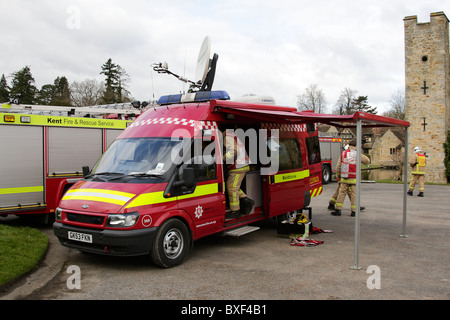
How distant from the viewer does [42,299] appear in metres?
4.59

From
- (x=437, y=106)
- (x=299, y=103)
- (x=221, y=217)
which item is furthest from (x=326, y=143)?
(x=299, y=103)

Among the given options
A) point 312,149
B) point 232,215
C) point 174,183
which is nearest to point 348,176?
point 312,149

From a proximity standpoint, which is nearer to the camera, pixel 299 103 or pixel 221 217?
pixel 221 217

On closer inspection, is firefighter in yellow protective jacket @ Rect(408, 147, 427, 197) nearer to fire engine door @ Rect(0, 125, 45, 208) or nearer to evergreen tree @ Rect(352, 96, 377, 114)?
fire engine door @ Rect(0, 125, 45, 208)

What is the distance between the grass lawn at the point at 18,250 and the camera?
17.3 ft

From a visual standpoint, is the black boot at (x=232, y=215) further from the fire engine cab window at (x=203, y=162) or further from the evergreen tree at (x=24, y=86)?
the evergreen tree at (x=24, y=86)

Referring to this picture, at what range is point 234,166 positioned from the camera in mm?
6988

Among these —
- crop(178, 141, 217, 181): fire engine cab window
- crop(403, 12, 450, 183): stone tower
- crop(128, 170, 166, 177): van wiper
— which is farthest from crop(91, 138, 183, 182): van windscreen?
crop(403, 12, 450, 183): stone tower

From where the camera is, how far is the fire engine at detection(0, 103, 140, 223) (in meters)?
8.07

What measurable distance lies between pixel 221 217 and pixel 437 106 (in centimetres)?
2660

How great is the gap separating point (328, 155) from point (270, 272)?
17.4 metres

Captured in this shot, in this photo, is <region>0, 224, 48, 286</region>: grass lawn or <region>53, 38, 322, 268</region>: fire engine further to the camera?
<region>53, 38, 322, 268</region>: fire engine

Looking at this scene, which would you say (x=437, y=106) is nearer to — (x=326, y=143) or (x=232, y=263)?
(x=326, y=143)

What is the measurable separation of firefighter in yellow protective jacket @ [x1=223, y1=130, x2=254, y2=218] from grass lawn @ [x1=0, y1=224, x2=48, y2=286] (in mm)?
3278
